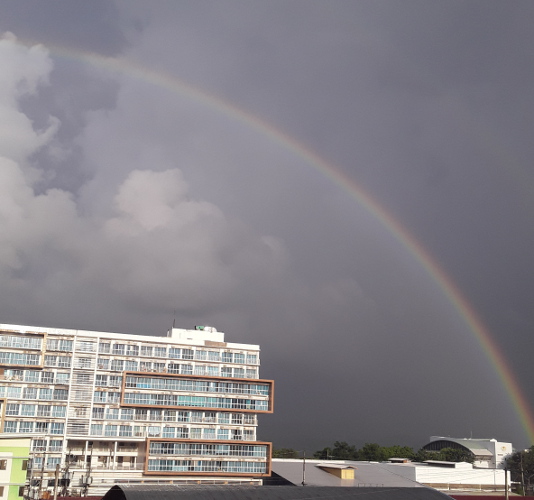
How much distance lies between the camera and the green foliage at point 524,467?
15629cm

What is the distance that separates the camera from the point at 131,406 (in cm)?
10031

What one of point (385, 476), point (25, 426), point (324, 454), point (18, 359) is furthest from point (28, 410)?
point (324, 454)

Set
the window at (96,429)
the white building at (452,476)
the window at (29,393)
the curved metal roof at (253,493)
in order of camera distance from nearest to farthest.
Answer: the curved metal roof at (253,493), the window at (29,393), the window at (96,429), the white building at (452,476)

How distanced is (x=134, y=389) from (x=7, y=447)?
1278 inches

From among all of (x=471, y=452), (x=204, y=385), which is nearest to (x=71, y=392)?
(x=204, y=385)

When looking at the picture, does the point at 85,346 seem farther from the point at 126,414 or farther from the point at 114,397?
the point at 126,414

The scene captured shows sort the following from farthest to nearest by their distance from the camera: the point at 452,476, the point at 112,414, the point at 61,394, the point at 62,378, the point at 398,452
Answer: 1. the point at 398,452
2. the point at 452,476
3. the point at 112,414
4. the point at 62,378
5. the point at 61,394

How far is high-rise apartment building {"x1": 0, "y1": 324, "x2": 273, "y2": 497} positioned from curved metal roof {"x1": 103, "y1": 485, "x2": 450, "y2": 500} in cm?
4807

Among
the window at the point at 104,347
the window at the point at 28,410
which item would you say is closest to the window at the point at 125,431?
the window at the point at 104,347

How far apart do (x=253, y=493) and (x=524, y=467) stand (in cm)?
14065

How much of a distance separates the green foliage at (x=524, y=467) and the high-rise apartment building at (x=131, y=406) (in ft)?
283

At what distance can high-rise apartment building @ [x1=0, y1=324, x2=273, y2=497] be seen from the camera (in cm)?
9625

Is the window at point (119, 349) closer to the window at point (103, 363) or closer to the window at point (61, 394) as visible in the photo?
the window at point (103, 363)

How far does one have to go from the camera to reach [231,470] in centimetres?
10244
